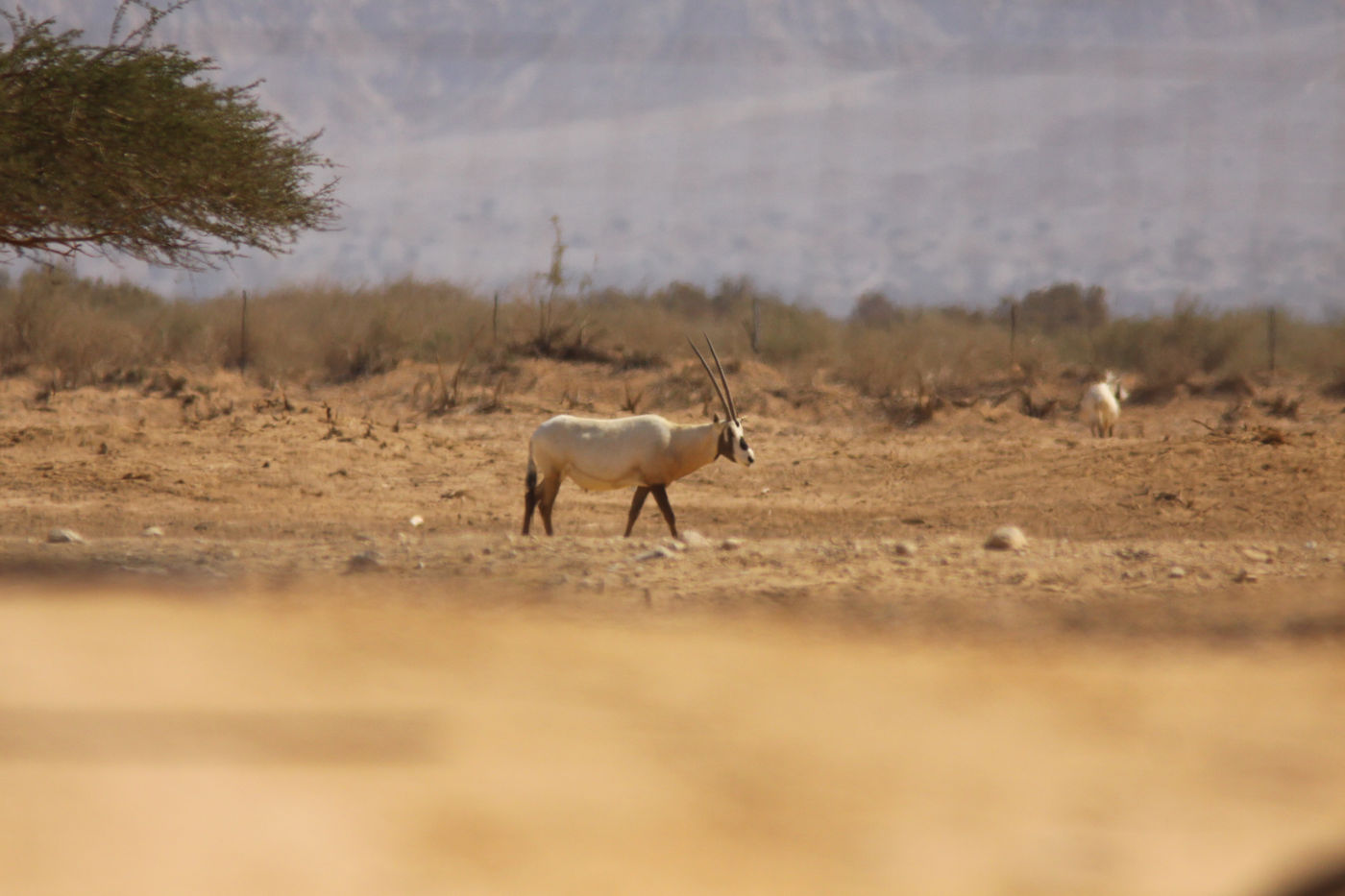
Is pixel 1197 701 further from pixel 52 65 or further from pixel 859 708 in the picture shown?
pixel 52 65

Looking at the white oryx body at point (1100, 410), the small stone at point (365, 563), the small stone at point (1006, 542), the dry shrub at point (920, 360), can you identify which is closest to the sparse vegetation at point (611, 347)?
the dry shrub at point (920, 360)

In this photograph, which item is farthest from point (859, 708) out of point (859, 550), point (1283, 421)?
point (1283, 421)

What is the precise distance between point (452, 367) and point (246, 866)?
21467 millimetres

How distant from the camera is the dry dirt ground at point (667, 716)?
2.50 metres

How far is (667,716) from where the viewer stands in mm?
3506

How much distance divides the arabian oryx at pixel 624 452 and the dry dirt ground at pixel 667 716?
3200 mm

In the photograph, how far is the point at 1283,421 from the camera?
20125 mm

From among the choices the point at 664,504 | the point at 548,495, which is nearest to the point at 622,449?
the point at 664,504

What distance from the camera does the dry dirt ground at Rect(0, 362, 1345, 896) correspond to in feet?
8.20

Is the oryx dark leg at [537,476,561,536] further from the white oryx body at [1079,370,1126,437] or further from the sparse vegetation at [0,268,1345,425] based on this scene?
the white oryx body at [1079,370,1126,437]

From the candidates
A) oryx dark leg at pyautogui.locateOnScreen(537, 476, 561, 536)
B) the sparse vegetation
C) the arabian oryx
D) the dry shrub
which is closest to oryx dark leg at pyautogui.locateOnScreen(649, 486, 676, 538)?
the arabian oryx

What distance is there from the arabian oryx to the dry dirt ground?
3200mm

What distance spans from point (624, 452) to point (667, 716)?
7591mm

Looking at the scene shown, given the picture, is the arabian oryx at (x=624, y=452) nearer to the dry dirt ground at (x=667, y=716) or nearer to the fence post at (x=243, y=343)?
the dry dirt ground at (x=667, y=716)
